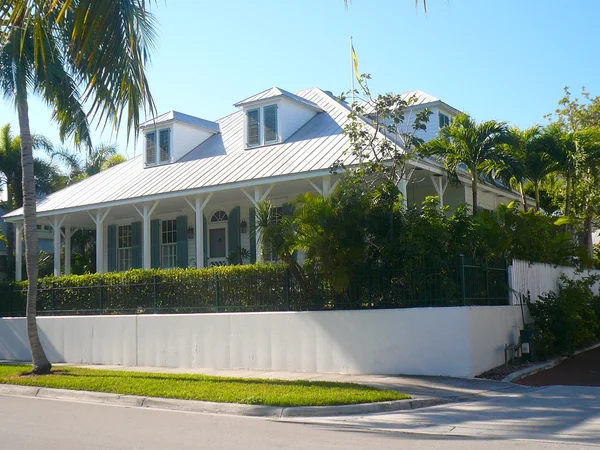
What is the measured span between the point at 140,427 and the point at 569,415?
233 inches

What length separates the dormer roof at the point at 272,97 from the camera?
888 inches

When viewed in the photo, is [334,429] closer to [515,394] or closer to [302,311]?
[515,394]

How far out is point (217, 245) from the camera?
967 inches

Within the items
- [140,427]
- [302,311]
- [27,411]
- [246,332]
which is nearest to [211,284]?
[246,332]

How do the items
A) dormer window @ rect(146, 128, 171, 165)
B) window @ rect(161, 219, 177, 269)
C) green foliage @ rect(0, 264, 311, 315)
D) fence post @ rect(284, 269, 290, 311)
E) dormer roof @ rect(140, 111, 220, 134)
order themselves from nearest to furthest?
fence post @ rect(284, 269, 290, 311)
green foliage @ rect(0, 264, 311, 315)
dormer roof @ rect(140, 111, 220, 134)
dormer window @ rect(146, 128, 171, 165)
window @ rect(161, 219, 177, 269)

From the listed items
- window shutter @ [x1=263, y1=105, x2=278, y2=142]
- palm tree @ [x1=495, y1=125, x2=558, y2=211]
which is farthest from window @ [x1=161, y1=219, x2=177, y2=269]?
palm tree @ [x1=495, y1=125, x2=558, y2=211]

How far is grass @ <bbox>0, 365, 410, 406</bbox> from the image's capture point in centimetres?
1055

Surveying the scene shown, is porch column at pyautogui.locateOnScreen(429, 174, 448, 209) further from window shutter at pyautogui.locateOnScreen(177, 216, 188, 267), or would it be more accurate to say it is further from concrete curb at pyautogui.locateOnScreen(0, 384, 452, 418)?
window shutter at pyautogui.locateOnScreen(177, 216, 188, 267)

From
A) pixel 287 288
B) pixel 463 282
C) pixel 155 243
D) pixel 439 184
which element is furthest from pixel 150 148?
pixel 463 282

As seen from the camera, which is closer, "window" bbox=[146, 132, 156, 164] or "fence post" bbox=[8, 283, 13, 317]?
"fence post" bbox=[8, 283, 13, 317]

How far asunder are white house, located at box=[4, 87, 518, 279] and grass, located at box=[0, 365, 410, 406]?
582cm

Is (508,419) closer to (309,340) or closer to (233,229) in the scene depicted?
(309,340)

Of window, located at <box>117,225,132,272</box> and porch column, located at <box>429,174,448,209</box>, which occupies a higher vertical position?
porch column, located at <box>429,174,448,209</box>

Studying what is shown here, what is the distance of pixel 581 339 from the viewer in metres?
16.8
